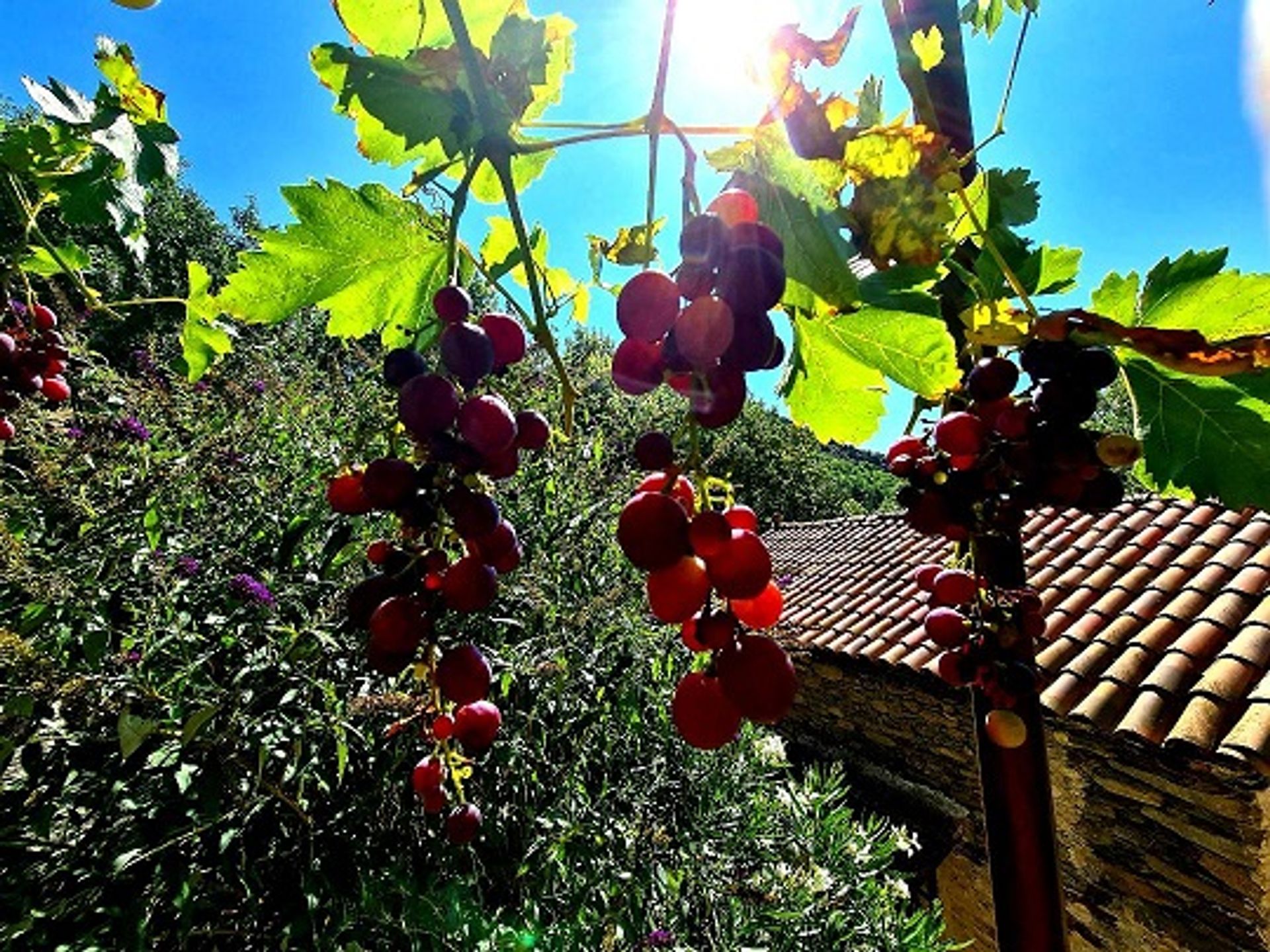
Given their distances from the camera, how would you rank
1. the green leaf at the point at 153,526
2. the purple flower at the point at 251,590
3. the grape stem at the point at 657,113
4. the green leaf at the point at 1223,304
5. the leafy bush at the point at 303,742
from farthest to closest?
the green leaf at the point at 153,526 < the purple flower at the point at 251,590 < the leafy bush at the point at 303,742 < the green leaf at the point at 1223,304 < the grape stem at the point at 657,113

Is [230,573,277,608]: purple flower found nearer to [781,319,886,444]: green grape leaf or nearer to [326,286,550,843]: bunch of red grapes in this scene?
[326,286,550,843]: bunch of red grapes

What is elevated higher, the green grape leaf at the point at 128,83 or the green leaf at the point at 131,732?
the green grape leaf at the point at 128,83

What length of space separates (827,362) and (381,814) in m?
2.11

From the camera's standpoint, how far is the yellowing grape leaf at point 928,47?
0.58 m

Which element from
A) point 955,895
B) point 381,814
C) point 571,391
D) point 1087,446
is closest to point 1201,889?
point 955,895

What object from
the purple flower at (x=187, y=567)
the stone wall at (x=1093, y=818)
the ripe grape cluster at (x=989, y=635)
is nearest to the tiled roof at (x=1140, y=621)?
the stone wall at (x=1093, y=818)

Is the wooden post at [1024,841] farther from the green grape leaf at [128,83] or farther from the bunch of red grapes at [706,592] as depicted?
the green grape leaf at [128,83]

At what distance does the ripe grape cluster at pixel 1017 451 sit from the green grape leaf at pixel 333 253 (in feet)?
1.84

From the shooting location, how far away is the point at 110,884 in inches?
68.1

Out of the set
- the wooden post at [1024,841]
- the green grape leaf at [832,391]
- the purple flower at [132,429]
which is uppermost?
the purple flower at [132,429]

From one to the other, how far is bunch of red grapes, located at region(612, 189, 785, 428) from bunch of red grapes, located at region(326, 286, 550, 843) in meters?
0.15

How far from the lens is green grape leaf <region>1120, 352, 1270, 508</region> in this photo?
2.23 feet

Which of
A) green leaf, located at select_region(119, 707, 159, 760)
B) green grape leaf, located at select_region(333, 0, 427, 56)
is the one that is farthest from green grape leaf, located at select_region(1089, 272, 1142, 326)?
green leaf, located at select_region(119, 707, 159, 760)

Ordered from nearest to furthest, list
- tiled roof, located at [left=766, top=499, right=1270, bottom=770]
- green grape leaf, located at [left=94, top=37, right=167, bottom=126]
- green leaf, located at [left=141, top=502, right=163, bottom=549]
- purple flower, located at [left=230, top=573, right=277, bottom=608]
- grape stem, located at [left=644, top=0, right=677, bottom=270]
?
grape stem, located at [left=644, top=0, right=677, bottom=270] → green grape leaf, located at [left=94, top=37, right=167, bottom=126] → purple flower, located at [left=230, top=573, right=277, bottom=608] → green leaf, located at [left=141, top=502, right=163, bottom=549] → tiled roof, located at [left=766, top=499, right=1270, bottom=770]
